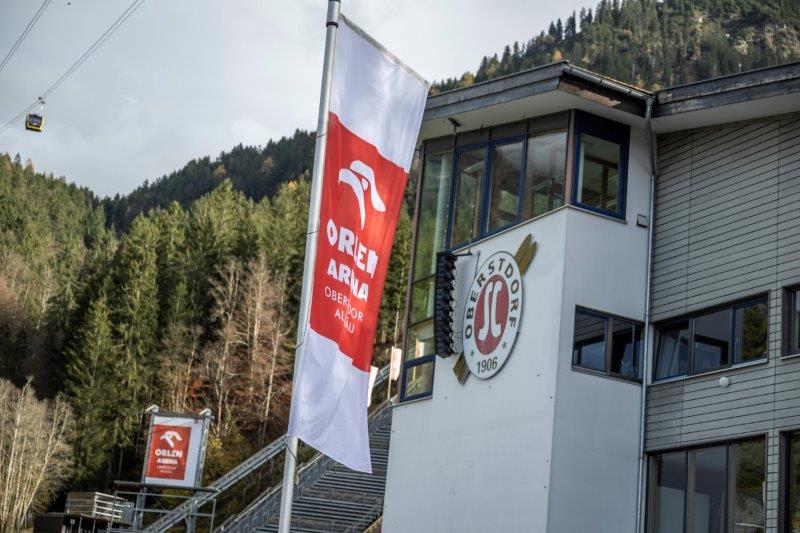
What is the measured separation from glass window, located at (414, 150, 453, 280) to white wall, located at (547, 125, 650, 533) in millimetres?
3942

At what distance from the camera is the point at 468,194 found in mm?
21641

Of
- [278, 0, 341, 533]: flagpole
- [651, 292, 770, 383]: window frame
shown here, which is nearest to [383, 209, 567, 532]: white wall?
[651, 292, 770, 383]: window frame

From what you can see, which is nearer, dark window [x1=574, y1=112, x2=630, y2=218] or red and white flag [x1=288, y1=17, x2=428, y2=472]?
red and white flag [x1=288, y1=17, x2=428, y2=472]

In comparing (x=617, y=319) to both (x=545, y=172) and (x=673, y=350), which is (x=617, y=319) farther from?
(x=545, y=172)

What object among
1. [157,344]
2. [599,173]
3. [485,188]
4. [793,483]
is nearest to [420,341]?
[485,188]

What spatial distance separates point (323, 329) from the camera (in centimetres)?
1096

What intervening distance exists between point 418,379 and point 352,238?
10753mm

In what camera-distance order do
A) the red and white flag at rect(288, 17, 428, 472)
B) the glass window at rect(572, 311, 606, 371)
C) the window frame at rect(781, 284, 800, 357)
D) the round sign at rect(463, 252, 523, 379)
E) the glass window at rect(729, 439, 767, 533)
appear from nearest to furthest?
the red and white flag at rect(288, 17, 428, 472) < the glass window at rect(729, 439, 767, 533) < the window frame at rect(781, 284, 800, 357) < the glass window at rect(572, 311, 606, 371) < the round sign at rect(463, 252, 523, 379)

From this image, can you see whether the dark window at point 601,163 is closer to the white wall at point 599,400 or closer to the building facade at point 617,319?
the building facade at point 617,319

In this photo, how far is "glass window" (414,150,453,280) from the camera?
2217cm

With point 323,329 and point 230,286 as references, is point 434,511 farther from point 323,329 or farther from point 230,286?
point 230,286

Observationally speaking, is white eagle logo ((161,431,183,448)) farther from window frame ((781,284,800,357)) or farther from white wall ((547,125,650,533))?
window frame ((781,284,800,357))

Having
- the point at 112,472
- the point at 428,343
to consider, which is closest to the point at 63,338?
the point at 112,472

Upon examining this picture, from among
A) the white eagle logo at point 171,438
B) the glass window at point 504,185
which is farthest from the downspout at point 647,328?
the white eagle logo at point 171,438
